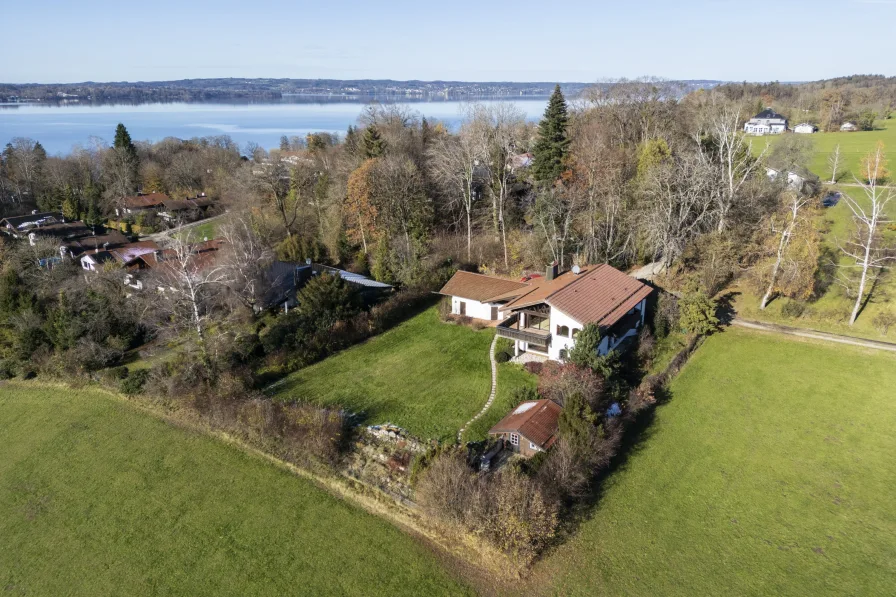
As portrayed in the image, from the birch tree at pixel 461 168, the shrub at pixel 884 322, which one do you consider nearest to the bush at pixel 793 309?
the shrub at pixel 884 322

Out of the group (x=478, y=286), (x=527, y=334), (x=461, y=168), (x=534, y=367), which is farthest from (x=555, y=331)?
(x=461, y=168)

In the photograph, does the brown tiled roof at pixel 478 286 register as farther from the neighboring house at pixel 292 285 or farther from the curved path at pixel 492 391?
the neighboring house at pixel 292 285

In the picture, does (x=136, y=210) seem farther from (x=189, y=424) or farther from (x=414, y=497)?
(x=414, y=497)

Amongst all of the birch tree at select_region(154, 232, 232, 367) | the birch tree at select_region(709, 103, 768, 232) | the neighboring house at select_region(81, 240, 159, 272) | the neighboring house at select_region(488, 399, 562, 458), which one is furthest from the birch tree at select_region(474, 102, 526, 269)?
the neighboring house at select_region(81, 240, 159, 272)

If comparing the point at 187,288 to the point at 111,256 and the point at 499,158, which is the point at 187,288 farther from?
the point at 499,158

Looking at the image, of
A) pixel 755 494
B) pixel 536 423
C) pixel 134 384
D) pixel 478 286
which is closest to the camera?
pixel 755 494

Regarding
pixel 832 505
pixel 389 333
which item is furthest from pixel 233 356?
pixel 832 505

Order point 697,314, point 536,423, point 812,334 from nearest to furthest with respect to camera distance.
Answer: point 536,423, point 812,334, point 697,314
